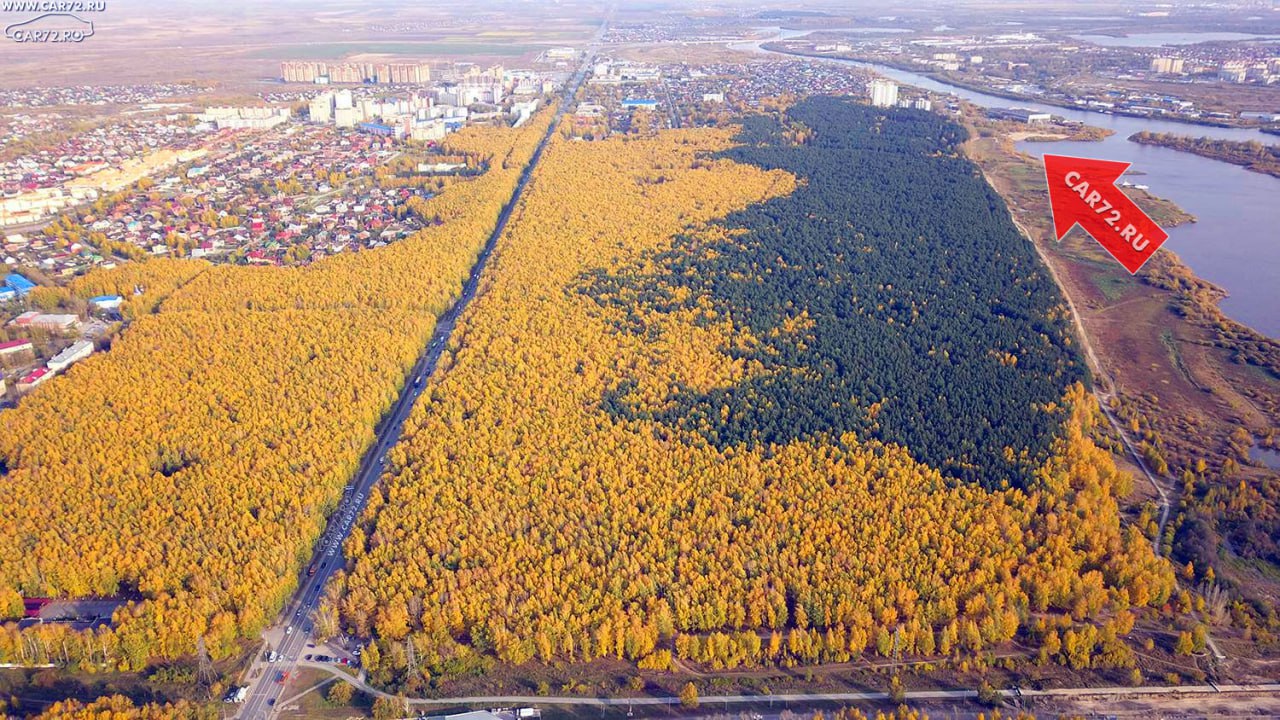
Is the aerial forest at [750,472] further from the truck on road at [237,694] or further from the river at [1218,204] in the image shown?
the river at [1218,204]

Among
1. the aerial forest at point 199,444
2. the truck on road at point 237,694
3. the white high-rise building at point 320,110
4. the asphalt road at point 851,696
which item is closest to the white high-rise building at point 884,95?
the white high-rise building at point 320,110

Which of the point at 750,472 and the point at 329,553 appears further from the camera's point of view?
the point at 750,472

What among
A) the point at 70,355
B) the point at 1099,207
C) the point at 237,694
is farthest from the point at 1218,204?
the point at 70,355

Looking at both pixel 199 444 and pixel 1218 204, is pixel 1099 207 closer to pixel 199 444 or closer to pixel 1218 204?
pixel 199 444

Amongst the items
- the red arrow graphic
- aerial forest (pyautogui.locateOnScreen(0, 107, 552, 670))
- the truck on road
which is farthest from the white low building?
the red arrow graphic

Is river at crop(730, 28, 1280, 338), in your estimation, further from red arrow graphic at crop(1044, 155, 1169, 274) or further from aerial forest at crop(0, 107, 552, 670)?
aerial forest at crop(0, 107, 552, 670)

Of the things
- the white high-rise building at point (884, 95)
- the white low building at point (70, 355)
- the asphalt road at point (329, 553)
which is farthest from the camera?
the white high-rise building at point (884, 95)

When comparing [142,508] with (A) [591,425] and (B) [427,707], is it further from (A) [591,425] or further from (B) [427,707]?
(A) [591,425]
